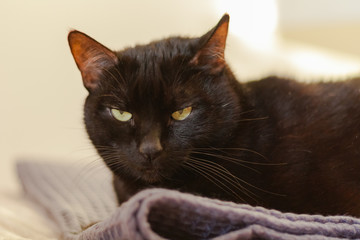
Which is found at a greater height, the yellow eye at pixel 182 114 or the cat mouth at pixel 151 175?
the yellow eye at pixel 182 114

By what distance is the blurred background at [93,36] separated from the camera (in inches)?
60.2

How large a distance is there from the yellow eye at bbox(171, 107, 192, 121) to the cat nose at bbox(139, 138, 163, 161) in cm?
7

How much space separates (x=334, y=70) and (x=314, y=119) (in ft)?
4.50

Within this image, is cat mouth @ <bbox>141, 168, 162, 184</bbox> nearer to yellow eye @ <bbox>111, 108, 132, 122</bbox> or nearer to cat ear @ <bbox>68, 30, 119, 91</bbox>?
yellow eye @ <bbox>111, 108, 132, 122</bbox>

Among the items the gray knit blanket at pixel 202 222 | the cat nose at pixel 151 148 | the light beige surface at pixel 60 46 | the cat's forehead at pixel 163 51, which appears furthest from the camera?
the light beige surface at pixel 60 46

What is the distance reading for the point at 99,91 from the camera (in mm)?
946

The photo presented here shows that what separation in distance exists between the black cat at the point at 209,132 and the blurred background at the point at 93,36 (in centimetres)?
31

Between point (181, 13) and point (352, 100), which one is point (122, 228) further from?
point (181, 13)

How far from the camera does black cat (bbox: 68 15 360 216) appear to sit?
85 cm

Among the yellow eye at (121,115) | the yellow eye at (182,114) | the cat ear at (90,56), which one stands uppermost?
the cat ear at (90,56)

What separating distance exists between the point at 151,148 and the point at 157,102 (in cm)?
10

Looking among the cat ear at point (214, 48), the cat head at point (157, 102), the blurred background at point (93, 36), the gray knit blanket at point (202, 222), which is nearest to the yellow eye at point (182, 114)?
the cat head at point (157, 102)

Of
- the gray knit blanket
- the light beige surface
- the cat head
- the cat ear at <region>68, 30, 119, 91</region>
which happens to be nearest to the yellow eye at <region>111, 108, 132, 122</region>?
the cat head

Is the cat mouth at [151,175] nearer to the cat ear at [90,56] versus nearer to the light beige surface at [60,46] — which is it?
the cat ear at [90,56]
